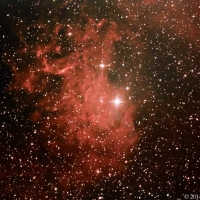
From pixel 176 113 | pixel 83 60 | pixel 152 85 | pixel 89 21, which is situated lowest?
pixel 176 113

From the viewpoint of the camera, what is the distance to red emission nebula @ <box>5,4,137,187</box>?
1072 mm

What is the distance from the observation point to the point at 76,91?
1.09 m

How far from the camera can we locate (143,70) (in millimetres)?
1087

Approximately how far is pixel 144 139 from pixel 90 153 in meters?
0.31

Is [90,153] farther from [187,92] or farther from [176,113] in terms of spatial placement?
[187,92]

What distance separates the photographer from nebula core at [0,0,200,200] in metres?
1.07

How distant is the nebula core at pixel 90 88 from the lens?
3.51 feet

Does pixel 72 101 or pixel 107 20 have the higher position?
pixel 107 20

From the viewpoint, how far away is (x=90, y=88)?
1087 millimetres

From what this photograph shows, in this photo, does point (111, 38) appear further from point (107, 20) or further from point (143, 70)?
point (143, 70)

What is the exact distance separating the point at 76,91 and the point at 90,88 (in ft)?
0.25

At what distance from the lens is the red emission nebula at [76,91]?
107 centimetres

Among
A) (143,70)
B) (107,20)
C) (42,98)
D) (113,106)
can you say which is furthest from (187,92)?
(42,98)

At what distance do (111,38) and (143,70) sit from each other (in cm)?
24
